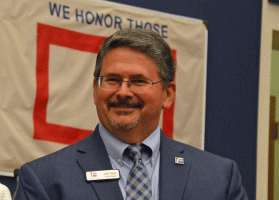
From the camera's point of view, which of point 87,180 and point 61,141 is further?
point 61,141

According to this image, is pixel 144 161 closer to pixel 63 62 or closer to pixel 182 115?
pixel 63 62

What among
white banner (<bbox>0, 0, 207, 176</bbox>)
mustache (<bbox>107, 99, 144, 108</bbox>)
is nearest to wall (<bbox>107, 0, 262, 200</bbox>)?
white banner (<bbox>0, 0, 207, 176</bbox>)

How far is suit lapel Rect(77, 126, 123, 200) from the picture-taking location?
1.52 metres

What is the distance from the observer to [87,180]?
1.55m

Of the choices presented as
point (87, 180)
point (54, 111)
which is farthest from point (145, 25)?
point (87, 180)

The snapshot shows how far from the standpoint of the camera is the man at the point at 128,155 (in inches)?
60.7

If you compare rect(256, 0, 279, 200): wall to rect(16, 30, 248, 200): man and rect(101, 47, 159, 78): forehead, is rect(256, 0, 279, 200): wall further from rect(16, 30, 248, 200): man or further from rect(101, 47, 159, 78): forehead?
rect(101, 47, 159, 78): forehead

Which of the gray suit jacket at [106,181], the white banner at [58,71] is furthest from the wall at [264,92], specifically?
the gray suit jacket at [106,181]

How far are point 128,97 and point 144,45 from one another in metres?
0.20

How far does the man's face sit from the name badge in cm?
15

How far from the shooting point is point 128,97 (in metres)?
1.58

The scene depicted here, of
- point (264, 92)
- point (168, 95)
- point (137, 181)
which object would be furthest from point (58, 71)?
point (264, 92)

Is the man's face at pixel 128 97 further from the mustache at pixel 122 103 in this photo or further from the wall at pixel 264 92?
the wall at pixel 264 92

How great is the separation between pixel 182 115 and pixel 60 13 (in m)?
1.18
